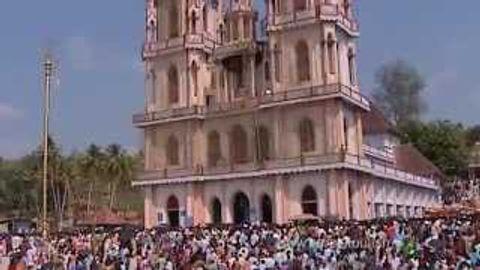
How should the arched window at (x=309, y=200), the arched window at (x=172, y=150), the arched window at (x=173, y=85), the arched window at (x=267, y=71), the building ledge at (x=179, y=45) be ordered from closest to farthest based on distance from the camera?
the arched window at (x=309, y=200), the arched window at (x=267, y=71), the arched window at (x=172, y=150), the building ledge at (x=179, y=45), the arched window at (x=173, y=85)

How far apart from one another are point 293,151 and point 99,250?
2010 centimetres

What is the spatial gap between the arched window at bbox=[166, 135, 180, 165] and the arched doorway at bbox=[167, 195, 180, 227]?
246cm

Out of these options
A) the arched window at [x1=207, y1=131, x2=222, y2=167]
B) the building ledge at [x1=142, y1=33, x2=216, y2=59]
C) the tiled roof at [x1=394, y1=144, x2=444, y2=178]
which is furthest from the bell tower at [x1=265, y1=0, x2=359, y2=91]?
the tiled roof at [x1=394, y1=144, x2=444, y2=178]

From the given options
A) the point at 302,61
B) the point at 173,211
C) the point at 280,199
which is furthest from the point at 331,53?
the point at 173,211

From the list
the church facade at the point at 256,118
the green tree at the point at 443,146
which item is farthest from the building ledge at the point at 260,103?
the green tree at the point at 443,146

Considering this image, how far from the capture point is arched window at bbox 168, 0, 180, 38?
5453 centimetres

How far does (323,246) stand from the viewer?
24.3 meters

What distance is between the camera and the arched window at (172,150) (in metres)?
52.4

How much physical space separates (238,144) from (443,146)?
108 ft

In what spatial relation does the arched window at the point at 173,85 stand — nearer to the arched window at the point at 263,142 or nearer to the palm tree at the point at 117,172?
the arched window at the point at 263,142

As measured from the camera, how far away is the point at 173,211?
5188 centimetres

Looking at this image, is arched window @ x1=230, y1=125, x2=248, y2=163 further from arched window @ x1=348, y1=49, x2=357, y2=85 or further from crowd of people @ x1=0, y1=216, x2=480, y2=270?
crowd of people @ x1=0, y1=216, x2=480, y2=270

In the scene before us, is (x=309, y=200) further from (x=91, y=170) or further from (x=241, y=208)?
(x=91, y=170)

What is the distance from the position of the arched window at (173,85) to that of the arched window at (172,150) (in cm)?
267
